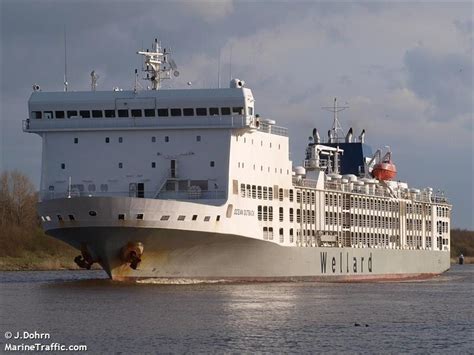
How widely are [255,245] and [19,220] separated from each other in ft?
172

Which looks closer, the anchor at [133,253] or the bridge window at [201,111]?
the anchor at [133,253]

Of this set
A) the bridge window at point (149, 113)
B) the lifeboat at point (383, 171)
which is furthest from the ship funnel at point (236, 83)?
the lifeboat at point (383, 171)

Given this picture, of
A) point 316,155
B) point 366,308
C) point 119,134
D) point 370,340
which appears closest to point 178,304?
point 366,308

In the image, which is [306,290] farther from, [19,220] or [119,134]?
[19,220]

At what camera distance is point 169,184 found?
55.3 m

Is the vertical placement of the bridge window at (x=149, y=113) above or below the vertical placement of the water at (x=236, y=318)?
above

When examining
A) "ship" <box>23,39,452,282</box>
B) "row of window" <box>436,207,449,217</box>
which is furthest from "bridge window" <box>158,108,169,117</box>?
"row of window" <box>436,207,449,217</box>

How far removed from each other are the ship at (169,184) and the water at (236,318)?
1.57 metres

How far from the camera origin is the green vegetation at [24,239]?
309 ft

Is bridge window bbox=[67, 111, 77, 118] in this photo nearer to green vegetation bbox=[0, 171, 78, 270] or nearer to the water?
the water

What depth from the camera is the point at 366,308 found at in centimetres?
4588

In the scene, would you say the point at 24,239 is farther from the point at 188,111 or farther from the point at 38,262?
the point at 188,111

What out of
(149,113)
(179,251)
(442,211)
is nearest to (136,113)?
(149,113)

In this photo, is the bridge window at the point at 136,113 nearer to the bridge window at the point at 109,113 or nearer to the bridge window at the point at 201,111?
the bridge window at the point at 109,113
